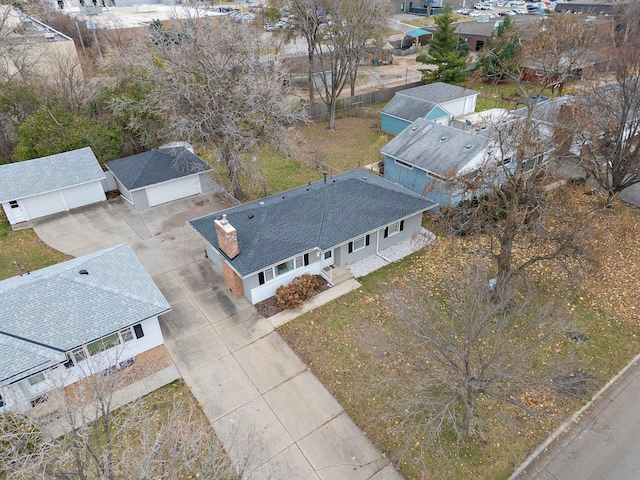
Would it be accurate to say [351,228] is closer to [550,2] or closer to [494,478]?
[494,478]

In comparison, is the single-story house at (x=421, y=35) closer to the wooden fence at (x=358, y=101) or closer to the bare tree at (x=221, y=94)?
the wooden fence at (x=358, y=101)

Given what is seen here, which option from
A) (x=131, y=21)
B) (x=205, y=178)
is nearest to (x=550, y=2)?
(x=131, y=21)

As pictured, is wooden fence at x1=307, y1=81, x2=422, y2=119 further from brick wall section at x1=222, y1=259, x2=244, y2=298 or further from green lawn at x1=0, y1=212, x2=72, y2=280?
green lawn at x1=0, y1=212, x2=72, y2=280

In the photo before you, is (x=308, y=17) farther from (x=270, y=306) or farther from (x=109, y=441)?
(x=109, y=441)

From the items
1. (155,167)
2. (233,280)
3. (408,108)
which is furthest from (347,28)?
(233,280)

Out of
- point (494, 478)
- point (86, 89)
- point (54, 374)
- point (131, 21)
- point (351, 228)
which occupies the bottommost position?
point (494, 478)

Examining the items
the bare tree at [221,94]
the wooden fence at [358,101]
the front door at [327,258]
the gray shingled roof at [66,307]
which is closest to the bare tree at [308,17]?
the wooden fence at [358,101]

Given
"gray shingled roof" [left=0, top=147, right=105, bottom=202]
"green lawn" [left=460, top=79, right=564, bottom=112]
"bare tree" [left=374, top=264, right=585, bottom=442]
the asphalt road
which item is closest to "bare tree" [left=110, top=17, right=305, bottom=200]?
"gray shingled roof" [left=0, top=147, right=105, bottom=202]
